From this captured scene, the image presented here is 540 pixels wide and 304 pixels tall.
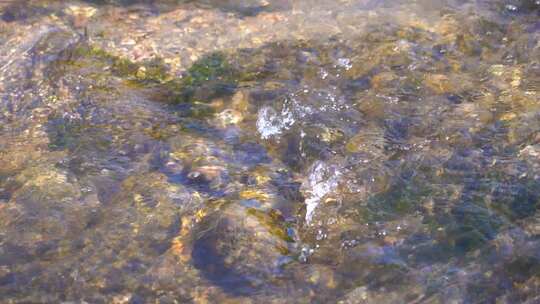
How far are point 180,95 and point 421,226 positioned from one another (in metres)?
2.07

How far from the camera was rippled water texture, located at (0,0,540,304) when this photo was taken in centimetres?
367

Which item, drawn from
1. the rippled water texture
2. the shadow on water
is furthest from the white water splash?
the shadow on water

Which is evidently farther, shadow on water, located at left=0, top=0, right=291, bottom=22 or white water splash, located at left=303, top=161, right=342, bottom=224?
shadow on water, located at left=0, top=0, right=291, bottom=22

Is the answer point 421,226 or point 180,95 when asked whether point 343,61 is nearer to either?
point 180,95

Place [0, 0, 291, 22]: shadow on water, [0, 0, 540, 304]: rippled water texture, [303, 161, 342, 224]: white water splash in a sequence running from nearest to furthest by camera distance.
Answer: [0, 0, 540, 304]: rippled water texture → [303, 161, 342, 224]: white water splash → [0, 0, 291, 22]: shadow on water

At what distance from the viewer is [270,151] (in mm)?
4559

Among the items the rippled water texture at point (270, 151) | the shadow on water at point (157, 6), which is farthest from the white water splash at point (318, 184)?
the shadow on water at point (157, 6)

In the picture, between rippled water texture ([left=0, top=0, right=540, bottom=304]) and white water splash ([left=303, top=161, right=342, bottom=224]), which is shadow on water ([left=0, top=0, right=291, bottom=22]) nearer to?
rippled water texture ([left=0, top=0, right=540, bottom=304])

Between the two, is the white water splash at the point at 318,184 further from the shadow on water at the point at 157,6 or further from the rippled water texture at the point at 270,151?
the shadow on water at the point at 157,6

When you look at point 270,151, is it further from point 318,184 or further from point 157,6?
point 157,6

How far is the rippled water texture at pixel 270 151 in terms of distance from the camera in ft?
12.0

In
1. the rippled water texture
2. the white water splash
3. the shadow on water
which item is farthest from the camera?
the shadow on water

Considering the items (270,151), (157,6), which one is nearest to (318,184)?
(270,151)

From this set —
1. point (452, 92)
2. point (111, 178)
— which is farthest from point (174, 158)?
point (452, 92)
